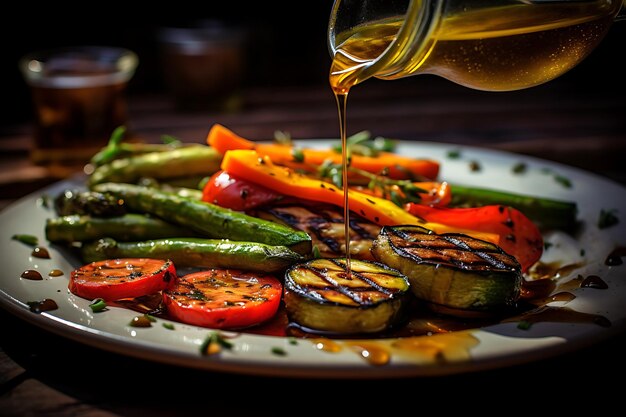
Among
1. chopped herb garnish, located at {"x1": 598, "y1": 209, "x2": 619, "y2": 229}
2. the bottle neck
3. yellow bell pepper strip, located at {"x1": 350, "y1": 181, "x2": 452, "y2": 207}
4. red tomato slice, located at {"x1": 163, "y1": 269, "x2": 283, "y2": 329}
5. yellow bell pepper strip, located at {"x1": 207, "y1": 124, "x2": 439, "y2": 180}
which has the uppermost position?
the bottle neck

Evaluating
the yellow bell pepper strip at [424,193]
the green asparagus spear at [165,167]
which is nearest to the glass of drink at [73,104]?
the green asparagus spear at [165,167]

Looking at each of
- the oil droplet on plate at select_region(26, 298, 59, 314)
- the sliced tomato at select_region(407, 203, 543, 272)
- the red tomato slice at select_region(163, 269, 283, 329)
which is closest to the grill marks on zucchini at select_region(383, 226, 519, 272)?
the sliced tomato at select_region(407, 203, 543, 272)

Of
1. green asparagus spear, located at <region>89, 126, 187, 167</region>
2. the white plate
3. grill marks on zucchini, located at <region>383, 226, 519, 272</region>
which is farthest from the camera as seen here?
green asparagus spear, located at <region>89, 126, 187, 167</region>

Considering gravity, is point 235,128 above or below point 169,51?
below

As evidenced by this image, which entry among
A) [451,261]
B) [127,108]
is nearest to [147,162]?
[451,261]

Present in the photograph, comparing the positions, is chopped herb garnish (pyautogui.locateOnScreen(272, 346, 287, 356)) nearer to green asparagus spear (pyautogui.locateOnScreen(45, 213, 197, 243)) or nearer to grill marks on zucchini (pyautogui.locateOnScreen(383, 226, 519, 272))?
grill marks on zucchini (pyautogui.locateOnScreen(383, 226, 519, 272))

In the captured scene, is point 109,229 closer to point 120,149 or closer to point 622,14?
point 120,149

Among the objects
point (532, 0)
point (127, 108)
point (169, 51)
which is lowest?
point (127, 108)

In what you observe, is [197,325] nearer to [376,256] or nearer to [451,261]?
[376,256]
